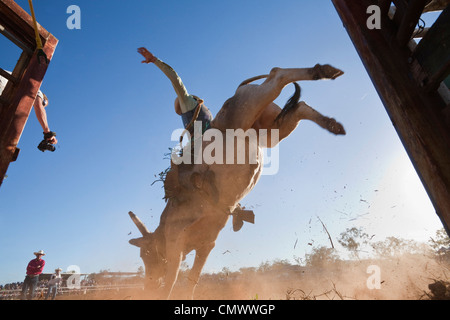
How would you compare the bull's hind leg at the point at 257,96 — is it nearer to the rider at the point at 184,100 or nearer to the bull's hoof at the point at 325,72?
the bull's hoof at the point at 325,72

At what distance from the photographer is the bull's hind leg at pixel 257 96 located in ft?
13.2

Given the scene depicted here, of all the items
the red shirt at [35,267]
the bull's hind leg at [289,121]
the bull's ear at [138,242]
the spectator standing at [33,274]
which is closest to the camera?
the bull's hind leg at [289,121]

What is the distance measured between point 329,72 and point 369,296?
13.8 feet

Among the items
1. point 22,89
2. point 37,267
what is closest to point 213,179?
point 22,89

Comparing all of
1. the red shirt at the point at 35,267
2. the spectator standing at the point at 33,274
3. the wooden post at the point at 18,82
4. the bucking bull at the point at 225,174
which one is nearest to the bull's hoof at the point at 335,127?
the bucking bull at the point at 225,174

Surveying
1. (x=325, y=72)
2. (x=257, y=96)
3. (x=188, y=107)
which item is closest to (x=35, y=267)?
(x=188, y=107)

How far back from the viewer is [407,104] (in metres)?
1.52

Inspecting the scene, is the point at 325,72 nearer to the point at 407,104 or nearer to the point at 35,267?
the point at 407,104

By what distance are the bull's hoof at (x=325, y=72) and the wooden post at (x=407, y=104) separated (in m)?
2.01

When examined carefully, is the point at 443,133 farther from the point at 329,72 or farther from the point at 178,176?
the point at 178,176

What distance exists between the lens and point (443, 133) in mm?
1401

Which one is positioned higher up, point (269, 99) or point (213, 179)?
point (269, 99)

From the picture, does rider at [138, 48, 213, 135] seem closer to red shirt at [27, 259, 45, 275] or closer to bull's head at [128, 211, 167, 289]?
bull's head at [128, 211, 167, 289]
